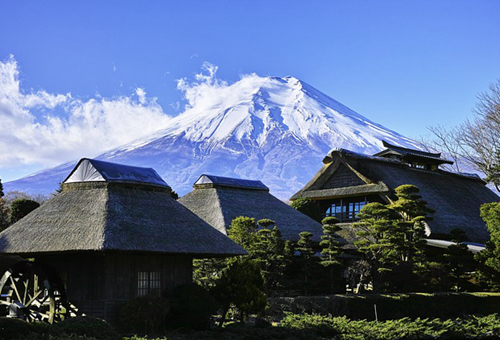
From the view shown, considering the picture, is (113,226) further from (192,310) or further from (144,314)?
(192,310)

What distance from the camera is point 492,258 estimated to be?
32.0 metres

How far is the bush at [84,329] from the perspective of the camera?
51.3 ft

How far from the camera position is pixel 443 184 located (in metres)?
46.9

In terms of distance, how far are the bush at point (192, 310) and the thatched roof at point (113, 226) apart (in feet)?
5.15

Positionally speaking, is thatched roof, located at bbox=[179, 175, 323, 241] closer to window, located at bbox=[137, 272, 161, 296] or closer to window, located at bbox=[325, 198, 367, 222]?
window, located at bbox=[325, 198, 367, 222]

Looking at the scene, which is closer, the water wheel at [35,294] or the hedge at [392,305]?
the water wheel at [35,294]

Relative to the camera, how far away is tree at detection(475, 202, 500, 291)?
32062mm

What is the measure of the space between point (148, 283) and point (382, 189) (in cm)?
2071

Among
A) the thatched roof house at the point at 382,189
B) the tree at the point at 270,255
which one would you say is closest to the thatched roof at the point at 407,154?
the thatched roof house at the point at 382,189

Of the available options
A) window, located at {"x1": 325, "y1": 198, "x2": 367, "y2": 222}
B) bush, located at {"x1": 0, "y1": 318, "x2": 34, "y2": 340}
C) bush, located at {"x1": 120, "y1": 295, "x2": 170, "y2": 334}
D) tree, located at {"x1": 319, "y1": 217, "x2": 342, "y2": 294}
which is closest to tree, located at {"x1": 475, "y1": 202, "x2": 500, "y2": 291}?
tree, located at {"x1": 319, "y1": 217, "x2": 342, "y2": 294}

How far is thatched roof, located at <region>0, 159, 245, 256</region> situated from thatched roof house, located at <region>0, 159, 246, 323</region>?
3 centimetres

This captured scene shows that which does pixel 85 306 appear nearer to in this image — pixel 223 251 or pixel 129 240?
pixel 129 240

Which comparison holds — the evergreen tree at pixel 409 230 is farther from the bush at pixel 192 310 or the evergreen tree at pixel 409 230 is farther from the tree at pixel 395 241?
the bush at pixel 192 310

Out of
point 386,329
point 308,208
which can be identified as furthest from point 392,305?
point 308,208
